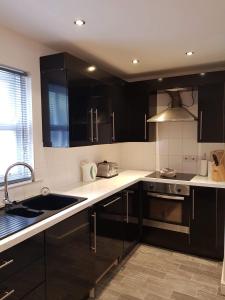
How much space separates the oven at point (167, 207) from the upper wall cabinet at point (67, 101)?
3.48 ft

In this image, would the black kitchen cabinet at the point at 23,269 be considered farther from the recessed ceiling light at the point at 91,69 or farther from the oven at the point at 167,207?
the oven at the point at 167,207

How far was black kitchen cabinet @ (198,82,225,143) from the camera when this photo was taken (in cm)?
284

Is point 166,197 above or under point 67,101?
under

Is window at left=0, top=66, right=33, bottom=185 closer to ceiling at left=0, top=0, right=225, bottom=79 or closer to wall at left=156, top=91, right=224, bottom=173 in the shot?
ceiling at left=0, top=0, right=225, bottom=79

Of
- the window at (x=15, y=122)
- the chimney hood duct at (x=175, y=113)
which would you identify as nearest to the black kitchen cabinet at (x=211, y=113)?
the chimney hood duct at (x=175, y=113)

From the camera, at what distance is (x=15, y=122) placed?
2.07 metres

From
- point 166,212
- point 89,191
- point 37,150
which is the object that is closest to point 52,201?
point 89,191

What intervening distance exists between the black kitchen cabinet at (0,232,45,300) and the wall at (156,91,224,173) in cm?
234

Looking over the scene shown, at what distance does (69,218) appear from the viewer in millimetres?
1810

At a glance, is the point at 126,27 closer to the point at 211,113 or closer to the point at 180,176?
the point at 211,113

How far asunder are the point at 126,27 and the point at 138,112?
1517mm

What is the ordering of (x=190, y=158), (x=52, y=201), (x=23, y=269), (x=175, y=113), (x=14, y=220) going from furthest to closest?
1. (x=190, y=158)
2. (x=175, y=113)
3. (x=52, y=201)
4. (x=14, y=220)
5. (x=23, y=269)

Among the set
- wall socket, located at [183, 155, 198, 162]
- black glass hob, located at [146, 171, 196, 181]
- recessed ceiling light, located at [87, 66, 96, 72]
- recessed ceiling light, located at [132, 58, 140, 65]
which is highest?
recessed ceiling light, located at [132, 58, 140, 65]

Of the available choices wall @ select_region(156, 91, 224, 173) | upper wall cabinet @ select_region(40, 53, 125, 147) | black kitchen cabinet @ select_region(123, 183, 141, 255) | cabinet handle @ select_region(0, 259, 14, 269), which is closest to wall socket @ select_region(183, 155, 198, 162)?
wall @ select_region(156, 91, 224, 173)
